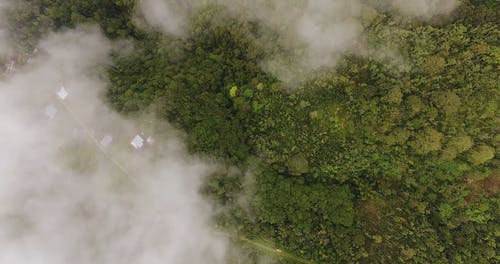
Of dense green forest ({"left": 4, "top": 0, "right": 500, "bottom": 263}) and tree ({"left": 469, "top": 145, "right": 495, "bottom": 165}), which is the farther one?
dense green forest ({"left": 4, "top": 0, "right": 500, "bottom": 263})

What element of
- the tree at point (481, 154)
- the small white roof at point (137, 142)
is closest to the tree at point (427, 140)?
the tree at point (481, 154)

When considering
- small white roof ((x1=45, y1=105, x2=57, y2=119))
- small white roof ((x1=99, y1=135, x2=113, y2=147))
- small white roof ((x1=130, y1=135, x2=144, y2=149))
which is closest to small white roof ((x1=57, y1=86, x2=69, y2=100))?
small white roof ((x1=45, y1=105, x2=57, y2=119))

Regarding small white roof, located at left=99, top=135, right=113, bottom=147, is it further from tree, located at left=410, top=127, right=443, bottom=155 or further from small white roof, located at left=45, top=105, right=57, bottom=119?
tree, located at left=410, top=127, right=443, bottom=155

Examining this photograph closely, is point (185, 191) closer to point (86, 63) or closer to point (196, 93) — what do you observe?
point (196, 93)

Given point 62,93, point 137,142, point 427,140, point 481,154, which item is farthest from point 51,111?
point 481,154

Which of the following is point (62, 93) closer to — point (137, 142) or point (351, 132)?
point (137, 142)

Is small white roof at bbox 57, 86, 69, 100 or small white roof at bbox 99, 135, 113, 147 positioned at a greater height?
small white roof at bbox 57, 86, 69, 100

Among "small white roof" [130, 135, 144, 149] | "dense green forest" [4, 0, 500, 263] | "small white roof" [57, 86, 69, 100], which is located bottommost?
"small white roof" [130, 135, 144, 149]
